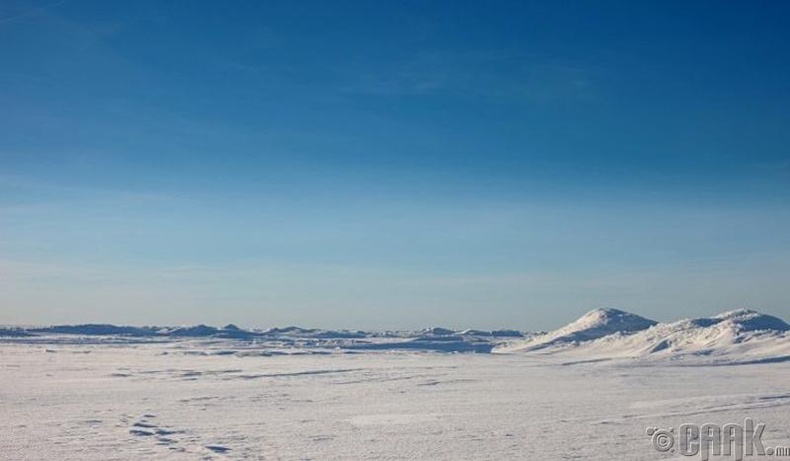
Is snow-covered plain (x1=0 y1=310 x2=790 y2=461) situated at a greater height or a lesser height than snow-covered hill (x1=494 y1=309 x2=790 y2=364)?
lesser

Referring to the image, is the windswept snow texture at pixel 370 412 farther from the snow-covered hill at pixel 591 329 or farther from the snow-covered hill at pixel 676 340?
the snow-covered hill at pixel 591 329

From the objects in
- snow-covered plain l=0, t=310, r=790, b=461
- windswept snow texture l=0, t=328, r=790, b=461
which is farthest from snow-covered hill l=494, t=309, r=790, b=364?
windswept snow texture l=0, t=328, r=790, b=461

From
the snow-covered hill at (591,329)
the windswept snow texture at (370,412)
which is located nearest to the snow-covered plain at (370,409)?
the windswept snow texture at (370,412)

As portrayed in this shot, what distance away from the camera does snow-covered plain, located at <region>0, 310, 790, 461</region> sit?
10680 millimetres

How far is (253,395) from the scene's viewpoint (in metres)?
18.2

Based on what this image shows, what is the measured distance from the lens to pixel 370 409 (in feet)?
50.2

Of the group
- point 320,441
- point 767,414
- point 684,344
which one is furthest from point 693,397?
point 684,344

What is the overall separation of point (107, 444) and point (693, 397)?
11.6 metres

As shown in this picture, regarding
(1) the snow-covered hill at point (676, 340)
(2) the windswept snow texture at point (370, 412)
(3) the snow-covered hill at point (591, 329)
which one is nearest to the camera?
(2) the windswept snow texture at point (370, 412)

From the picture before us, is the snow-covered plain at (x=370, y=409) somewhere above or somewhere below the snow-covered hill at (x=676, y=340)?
below

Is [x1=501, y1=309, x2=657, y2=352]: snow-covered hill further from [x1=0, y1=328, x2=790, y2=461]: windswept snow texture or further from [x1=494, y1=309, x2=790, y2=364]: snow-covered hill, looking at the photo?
[x1=0, y1=328, x2=790, y2=461]: windswept snow texture

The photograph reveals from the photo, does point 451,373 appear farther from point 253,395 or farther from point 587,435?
point 587,435

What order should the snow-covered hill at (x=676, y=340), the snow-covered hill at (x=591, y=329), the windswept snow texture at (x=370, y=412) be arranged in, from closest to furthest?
the windswept snow texture at (x=370, y=412) → the snow-covered hill at (x=676, y=340) → the snow-covered hill at (x=591, y=329)

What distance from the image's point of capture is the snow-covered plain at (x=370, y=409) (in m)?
10.7
